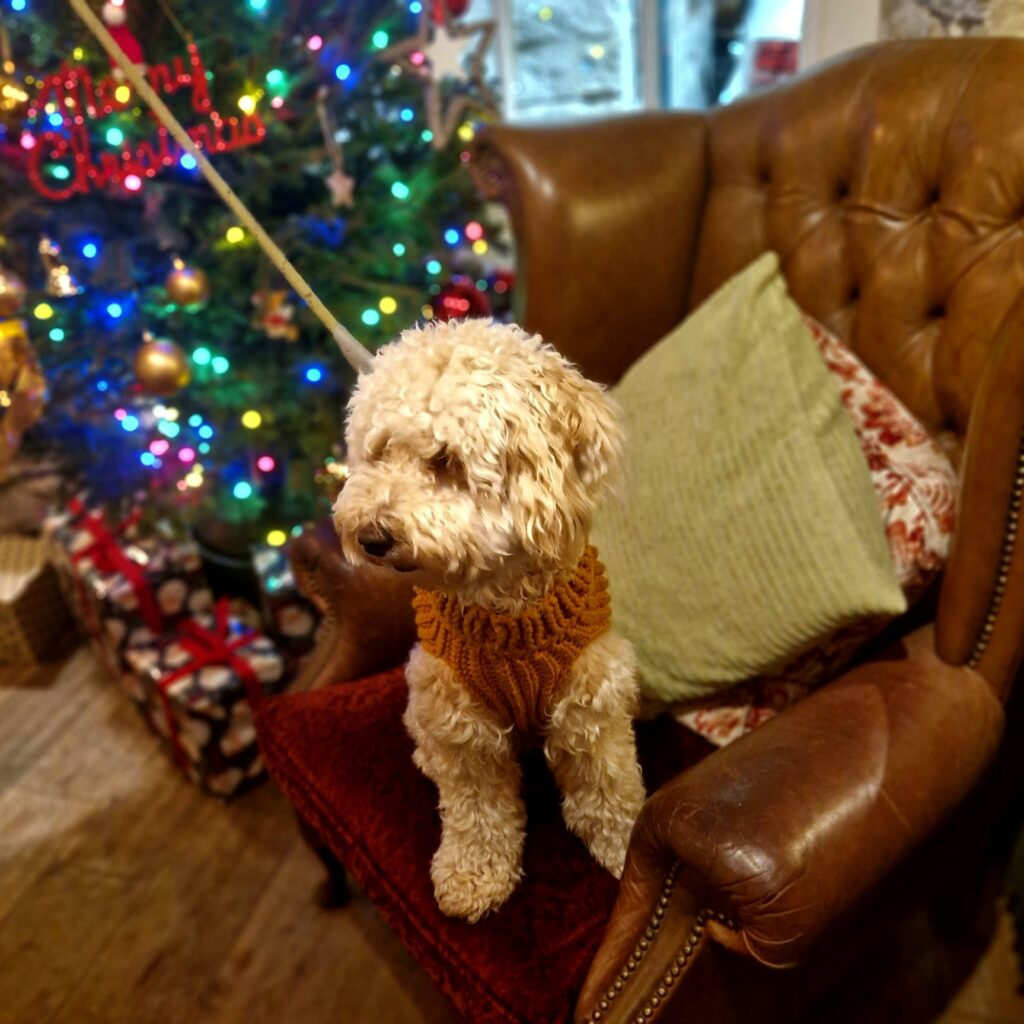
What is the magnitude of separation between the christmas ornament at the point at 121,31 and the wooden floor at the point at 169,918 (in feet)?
4.68

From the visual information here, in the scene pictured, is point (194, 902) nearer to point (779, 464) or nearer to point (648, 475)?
point (648, 475)

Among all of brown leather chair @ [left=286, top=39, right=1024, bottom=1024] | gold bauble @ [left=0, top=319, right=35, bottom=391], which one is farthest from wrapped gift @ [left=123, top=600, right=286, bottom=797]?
gold bauble @ [left=0, top=319, right=35, bottom=391]

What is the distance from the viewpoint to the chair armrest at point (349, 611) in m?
1.30

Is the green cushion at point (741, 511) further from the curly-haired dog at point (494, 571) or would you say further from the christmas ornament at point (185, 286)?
the christmas ornament at point (185, 286)

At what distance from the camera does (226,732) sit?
1.74 m

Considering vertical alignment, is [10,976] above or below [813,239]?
below

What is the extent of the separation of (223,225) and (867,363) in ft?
4.32

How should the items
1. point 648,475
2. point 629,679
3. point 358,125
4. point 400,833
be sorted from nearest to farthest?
point 629,679
point 400,833
point 648,475
point 358,125

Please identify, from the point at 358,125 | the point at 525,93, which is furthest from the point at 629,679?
the point at 525,93

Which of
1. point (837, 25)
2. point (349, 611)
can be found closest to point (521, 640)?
point (349, 611)

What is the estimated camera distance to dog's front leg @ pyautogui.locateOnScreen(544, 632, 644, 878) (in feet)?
3.10

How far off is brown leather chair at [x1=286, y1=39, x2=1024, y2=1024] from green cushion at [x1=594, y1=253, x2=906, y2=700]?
0.11 m

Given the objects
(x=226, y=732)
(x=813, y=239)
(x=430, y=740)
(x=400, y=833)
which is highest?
(x=813, y=239)

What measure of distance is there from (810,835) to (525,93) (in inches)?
97.3
